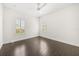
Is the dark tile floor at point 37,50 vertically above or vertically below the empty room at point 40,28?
below

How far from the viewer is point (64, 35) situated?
3809 mm

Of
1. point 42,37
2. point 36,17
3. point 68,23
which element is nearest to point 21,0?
point 68,23

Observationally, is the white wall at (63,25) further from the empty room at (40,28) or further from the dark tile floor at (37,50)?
the dark tile floor at (37,50)

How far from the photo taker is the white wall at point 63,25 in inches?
126

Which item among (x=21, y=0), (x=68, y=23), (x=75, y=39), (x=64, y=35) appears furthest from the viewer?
(x=64, y=35)

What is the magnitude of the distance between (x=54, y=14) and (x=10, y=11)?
2.63 m

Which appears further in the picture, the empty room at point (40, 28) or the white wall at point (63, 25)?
the white wall at point (63, 25)

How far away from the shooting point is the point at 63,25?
152 inches

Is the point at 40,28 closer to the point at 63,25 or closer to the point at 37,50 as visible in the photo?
the point at 63,25

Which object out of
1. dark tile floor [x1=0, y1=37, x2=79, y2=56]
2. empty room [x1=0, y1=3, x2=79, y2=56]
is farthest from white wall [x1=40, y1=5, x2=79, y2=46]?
dark tile floor [x1=0, y1=37, x2=79, y2=56]

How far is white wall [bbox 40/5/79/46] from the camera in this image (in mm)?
3213

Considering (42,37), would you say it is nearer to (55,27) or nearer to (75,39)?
(55,27)

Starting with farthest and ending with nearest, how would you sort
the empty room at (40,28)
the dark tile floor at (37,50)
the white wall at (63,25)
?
1. the white wall at (63,25)
2. the empty room at (40,28)
3. the dark tile floor at (37,50)

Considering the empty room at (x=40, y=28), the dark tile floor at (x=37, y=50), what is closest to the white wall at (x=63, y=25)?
the empty room at (x=40, y=28)
